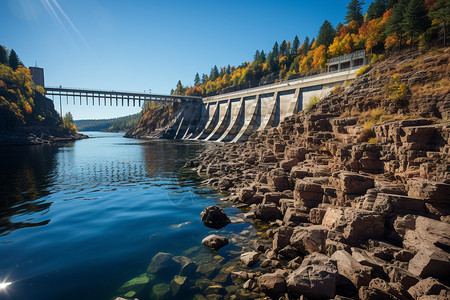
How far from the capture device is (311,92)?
5928 centimetres

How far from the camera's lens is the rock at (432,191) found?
8.82 metres

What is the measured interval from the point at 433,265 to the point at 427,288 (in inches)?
34.6

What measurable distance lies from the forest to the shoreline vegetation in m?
77.0

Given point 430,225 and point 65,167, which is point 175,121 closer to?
point 65,167

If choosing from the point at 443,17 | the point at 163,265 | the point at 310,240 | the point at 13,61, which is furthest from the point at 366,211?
the point at 13,61

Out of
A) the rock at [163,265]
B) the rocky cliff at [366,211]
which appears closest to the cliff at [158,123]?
the rocky cliff at [366,211]

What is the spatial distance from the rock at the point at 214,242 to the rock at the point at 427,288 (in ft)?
22.7

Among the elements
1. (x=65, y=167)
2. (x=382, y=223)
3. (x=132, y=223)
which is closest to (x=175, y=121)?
(x=65, y=167)

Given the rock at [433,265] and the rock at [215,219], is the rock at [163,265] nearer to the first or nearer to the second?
the rock at [215,219]

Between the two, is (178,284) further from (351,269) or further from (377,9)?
(377,9)

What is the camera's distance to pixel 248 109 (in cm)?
8131

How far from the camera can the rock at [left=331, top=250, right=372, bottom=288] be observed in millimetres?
7254

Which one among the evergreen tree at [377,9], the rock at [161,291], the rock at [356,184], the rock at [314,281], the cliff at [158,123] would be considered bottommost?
the rock at [161,291]

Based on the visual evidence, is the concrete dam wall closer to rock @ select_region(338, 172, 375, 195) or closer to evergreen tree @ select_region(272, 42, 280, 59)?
rock @ select_region(338, 172, 375, 195)
